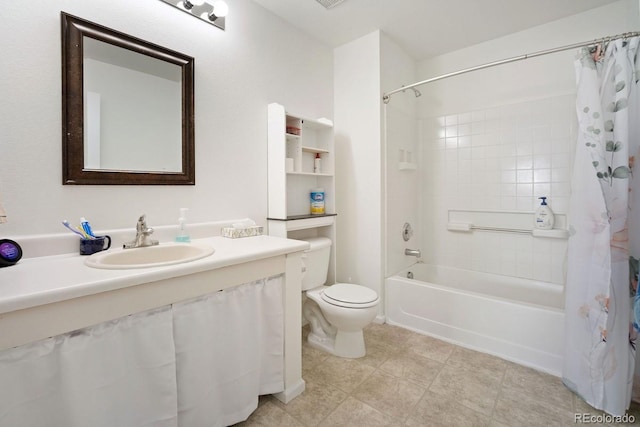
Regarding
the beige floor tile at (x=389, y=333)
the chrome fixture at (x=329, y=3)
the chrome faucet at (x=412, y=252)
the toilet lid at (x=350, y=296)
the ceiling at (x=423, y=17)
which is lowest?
the beige floor tile at (x=389, y=333)

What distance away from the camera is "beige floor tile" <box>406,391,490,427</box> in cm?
131

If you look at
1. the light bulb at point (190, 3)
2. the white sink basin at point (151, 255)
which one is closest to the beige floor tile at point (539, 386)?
the white sink basin at point (151, 255)

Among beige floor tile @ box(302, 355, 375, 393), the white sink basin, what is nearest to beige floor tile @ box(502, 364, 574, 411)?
beige floor tile @ box(302, 355, 375, 393)

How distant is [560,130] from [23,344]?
10.6ft

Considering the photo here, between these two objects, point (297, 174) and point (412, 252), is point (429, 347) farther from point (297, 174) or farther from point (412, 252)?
point (297, 174)

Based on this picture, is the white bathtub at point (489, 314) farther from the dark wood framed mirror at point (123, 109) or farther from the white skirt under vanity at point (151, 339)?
the dark wood framed mirror at point (123, 109)

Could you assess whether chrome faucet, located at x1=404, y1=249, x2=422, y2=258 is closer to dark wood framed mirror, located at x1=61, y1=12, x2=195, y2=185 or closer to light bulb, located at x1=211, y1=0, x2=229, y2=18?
dark wood framed mirror, located at x1=61, y1=12, x2=195, y2=185

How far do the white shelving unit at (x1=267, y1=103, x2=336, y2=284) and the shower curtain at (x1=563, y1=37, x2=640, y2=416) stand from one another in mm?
1508

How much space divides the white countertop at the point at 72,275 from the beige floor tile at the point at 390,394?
91 cm

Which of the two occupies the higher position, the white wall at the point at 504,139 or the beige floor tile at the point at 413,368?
the white wall at the point at 504,139

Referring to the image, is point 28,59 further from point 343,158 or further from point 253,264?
point 343,158

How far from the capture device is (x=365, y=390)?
5.04ft

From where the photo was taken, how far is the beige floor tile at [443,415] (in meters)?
1.31

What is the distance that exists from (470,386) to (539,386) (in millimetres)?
381
